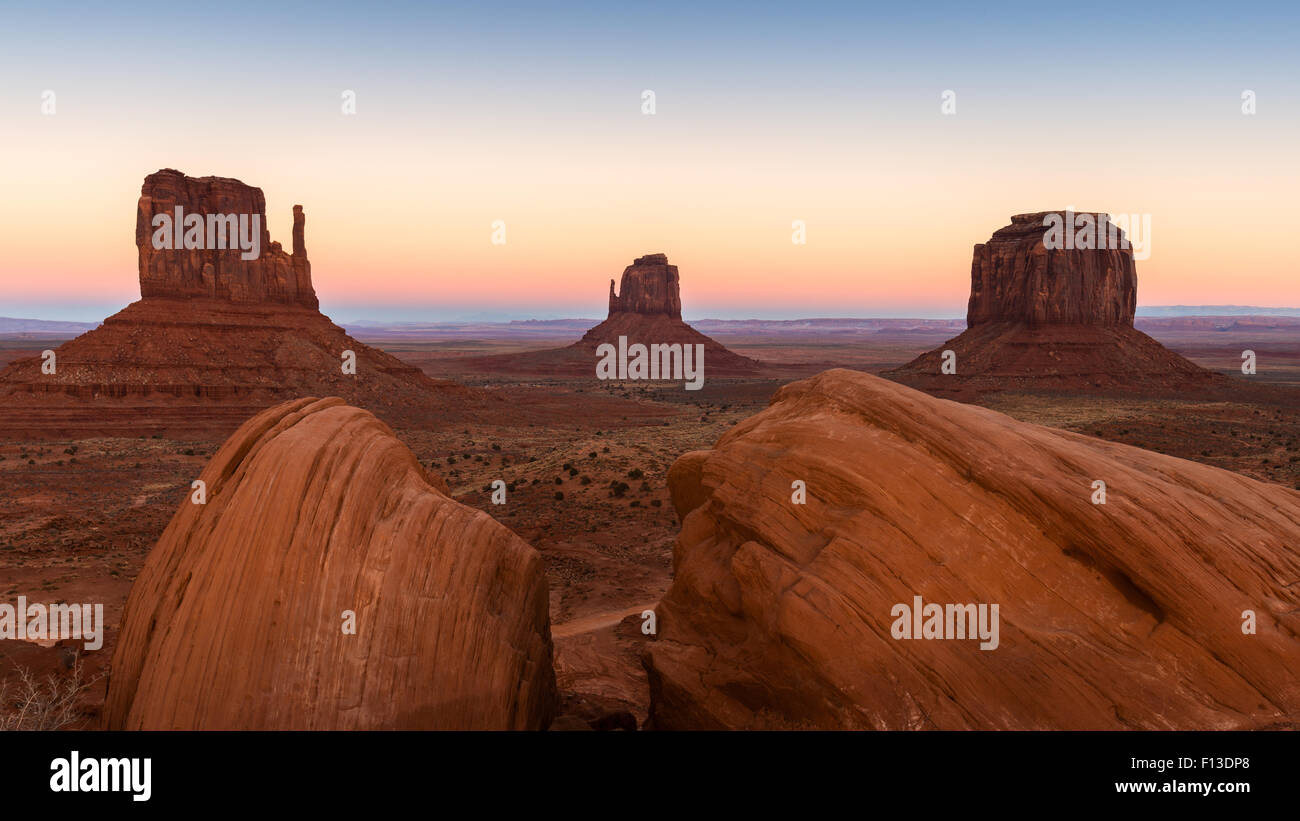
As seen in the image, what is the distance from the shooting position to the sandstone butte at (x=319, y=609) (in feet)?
24.3

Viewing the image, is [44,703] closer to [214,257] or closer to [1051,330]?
[214,257]

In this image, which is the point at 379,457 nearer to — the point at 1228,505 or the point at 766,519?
the point at 766,519

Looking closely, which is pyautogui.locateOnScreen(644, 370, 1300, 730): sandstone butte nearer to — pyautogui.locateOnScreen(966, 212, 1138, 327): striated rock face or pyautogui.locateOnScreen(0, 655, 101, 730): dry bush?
pyautogui.locateOnScreen(0, 655, 101, 730): dry bush

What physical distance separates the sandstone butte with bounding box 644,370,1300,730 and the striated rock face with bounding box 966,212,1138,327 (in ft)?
304

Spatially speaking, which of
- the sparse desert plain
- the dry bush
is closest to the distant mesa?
the sparse desert plain

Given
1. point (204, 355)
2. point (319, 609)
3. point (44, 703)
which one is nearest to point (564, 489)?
point (44, 703)

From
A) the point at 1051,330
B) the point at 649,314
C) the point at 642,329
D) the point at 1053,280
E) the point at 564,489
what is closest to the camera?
the point at 564,489

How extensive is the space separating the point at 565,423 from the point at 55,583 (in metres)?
42.5

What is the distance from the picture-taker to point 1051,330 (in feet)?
294

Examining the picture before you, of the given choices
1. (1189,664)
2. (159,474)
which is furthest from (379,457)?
(159,474)

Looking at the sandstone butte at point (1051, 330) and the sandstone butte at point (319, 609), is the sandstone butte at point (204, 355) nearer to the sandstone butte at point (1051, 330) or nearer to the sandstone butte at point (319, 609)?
the sandstone butte at point (319, 609)

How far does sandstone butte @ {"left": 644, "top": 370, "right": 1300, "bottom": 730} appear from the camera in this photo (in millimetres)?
7555

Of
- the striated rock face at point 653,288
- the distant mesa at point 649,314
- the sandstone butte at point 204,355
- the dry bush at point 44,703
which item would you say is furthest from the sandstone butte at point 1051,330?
the dry bush at point 44,703

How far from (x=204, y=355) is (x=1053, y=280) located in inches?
3804
